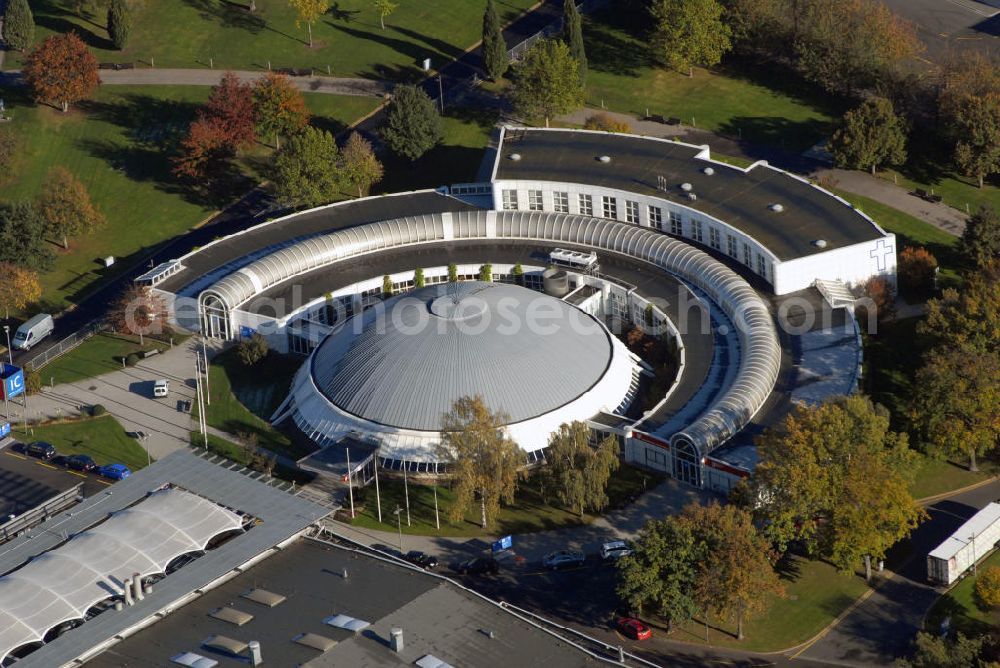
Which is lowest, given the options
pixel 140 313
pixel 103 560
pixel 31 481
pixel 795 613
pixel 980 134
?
pixel 795 613

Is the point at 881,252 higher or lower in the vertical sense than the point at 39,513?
higher

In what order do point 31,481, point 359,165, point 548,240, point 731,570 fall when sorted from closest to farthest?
1. point 731,570
2. point 31,481
3. point 548,240
4. point 359,165

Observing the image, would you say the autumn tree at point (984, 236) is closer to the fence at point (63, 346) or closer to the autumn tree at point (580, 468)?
the autumn tree at point (580, 468)

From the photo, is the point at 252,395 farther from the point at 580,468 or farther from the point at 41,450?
the point at 580,468

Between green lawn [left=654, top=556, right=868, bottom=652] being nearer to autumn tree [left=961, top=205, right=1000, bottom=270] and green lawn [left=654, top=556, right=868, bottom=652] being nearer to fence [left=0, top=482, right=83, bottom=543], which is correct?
fence [left=0, top=482, right=83, bottom=543]

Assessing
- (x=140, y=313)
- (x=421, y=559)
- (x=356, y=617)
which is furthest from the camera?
(x=140, y=313)

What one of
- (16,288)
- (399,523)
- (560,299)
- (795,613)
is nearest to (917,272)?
(560,299)

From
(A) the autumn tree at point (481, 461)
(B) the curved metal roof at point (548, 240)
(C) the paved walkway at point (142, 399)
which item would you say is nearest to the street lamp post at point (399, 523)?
(A) the autumn tree at point (481, 461)
